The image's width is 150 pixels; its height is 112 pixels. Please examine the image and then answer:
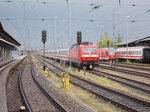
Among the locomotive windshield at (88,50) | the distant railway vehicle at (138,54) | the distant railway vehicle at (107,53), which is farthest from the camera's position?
the distant railway vehicle at (107,53)

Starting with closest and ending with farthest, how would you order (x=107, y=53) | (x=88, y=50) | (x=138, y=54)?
(x=88, y=50) < (x=138, y=54) < (x=107, y=53)

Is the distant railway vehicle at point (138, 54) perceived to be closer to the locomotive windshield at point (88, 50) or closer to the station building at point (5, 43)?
the locomotive windshield at point (88, 50)

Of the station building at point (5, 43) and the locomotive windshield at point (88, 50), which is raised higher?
the station building at point (5, 43)

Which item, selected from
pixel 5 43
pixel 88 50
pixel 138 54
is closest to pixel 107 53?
pixel 138 54

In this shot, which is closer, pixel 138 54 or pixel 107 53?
pixel 138 54

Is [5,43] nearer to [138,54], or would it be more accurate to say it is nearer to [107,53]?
[107,53]

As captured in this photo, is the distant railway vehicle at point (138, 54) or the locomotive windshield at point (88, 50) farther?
the distant railway vehicle at point (138, 54)

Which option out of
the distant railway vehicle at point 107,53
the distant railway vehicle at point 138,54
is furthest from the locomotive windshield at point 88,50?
the distant railway vehicle at point 107,53

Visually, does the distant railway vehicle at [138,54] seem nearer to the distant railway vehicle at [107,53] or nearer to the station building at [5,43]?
the distant railway vehicle at [107,53]

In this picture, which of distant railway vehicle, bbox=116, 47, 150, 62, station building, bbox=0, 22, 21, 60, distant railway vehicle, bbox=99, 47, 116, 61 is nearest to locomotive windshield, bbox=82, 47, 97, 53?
station building, bbox=0, 22, 21, 60

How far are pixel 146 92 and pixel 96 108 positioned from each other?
4865 mm

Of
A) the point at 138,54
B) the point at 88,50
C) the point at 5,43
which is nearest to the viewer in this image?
the point at 88,50

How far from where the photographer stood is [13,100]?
464 inches

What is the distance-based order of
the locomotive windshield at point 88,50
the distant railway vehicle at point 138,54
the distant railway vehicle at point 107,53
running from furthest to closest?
the distant railway vehicle at point 107,53
the distant railway vehicle at point 138,54
the locomotive windshield at point 88,50
